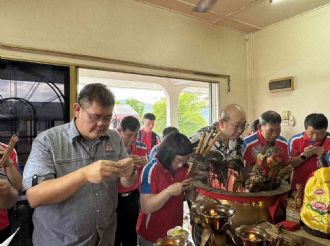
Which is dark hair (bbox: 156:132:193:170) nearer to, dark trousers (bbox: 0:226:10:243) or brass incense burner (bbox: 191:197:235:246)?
brass incense burner (bbox: 191:197:235:246)

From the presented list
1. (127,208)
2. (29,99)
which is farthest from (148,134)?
(29,99)

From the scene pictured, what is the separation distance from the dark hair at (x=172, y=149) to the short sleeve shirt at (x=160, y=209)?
0.12 feet

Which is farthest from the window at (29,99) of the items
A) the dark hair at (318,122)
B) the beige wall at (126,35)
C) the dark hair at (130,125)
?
the dark hair at (318,122)

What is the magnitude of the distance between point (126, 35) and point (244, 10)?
1552 millimetres

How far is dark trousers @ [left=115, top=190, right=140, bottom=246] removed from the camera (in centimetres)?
253

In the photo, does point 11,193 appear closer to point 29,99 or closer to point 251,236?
point 29,99

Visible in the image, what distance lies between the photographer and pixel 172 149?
5.37ft

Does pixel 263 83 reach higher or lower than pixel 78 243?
higher

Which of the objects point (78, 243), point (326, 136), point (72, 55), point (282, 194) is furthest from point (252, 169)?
point (72, 55)

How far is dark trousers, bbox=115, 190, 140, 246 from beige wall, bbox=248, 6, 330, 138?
95.9 inches

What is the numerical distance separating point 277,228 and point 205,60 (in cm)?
287

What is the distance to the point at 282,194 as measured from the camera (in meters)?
1.20

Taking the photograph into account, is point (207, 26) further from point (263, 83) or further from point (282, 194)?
point (282, 194)

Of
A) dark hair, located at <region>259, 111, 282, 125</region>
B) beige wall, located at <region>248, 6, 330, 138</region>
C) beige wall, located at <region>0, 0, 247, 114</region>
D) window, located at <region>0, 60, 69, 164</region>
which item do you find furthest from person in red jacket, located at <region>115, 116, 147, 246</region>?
beige wall, located at <region>248, 6, 330, 138</region>
